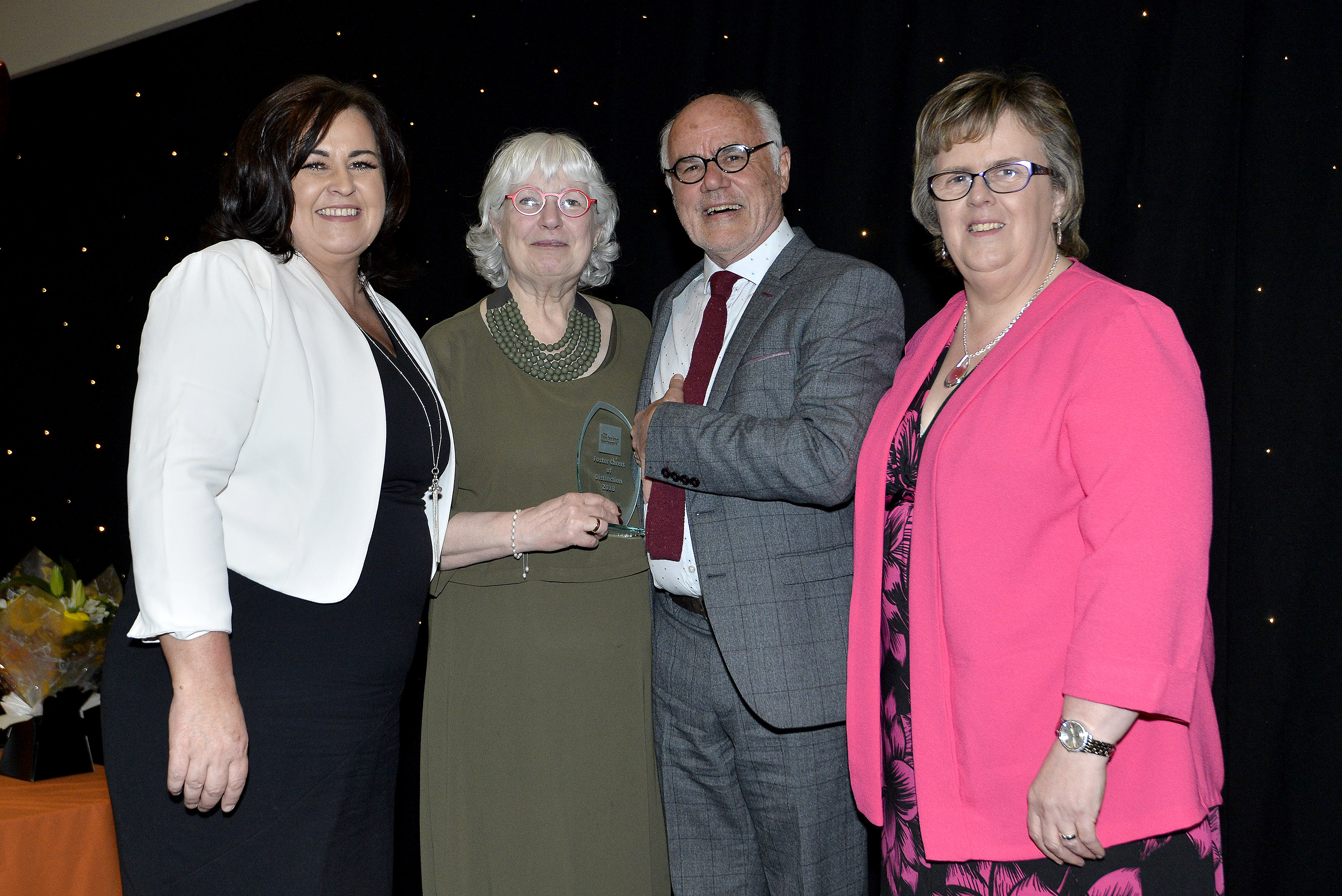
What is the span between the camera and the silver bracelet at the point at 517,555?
6.38ft

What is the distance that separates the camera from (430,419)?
179cm

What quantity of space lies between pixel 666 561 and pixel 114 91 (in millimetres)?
4161

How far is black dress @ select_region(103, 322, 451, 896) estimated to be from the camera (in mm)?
1430

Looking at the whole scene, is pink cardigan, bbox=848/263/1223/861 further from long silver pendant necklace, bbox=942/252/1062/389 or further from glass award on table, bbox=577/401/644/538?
glass award on table, bbox=577/401/644/538

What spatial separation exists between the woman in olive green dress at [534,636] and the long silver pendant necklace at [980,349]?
0.74 m

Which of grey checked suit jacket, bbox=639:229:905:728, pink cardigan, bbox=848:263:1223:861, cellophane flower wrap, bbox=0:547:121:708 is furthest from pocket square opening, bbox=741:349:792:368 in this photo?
cellophane flower wrap, bbox=0:547:121:708

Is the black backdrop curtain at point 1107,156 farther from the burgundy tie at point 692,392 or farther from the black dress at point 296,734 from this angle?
the black dress at point 296,734

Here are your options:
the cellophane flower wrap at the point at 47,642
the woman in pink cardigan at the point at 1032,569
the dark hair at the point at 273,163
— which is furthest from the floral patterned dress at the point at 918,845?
the cellophane flower wrap at the point at 47,642

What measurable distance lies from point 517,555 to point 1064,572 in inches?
43.0

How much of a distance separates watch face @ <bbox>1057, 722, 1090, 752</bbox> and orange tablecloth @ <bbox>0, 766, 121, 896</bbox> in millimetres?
1752

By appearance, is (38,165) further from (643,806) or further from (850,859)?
(850,859)

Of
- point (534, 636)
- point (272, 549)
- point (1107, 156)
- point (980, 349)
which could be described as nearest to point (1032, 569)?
point (980, 349)

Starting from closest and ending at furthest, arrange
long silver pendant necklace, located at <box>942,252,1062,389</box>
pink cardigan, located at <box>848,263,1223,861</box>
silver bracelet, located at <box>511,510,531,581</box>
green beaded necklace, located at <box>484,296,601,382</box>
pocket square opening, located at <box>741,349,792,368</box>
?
pink cardigan, located at <box>848,263,1223,861</box> → long silver pendant necklace, located at <box>942,252,1062,389</box> → pocket square opening, located at <box>741,349,792,368</box> → silver bracelet, located at <box>511,510,531,581</box> → green beaded necklace, located at <box>484,296,601,382</box>

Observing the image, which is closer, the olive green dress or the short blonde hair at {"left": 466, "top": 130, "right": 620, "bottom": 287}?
the olive green dress
